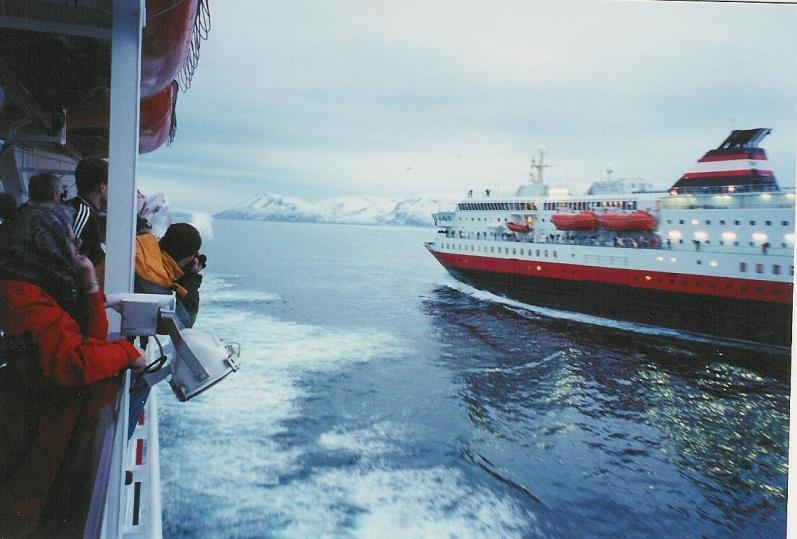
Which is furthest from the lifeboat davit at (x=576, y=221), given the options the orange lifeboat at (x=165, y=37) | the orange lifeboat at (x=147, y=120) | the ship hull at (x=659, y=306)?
the orange lifeboat at (x=165, y=37)

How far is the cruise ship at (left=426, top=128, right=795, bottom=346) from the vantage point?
6.76 metres

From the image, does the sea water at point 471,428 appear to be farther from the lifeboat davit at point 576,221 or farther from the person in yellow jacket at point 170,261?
the person in yellow jacket at point 170,261

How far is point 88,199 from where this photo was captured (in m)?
0.89

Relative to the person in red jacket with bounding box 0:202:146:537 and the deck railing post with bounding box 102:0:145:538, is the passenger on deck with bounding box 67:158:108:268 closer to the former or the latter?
the deck railing post with bounding box 102:0:145:538

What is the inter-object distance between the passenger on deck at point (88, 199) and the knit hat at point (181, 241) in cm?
12

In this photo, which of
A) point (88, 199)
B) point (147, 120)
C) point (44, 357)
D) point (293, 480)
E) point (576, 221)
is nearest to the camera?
point (44, 357)

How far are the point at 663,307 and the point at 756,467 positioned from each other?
297cm

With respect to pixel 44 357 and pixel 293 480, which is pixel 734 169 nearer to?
pixel 293 480

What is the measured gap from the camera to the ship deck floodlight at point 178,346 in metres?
0.68

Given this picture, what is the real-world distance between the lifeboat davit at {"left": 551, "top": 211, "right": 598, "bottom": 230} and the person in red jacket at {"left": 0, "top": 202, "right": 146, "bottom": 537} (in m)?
8.53

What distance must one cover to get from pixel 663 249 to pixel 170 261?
7683mm

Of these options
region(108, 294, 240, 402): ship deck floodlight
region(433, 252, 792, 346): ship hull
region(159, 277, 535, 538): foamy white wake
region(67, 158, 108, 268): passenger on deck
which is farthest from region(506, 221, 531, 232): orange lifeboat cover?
region(108, 294, 240, 402): ship deck floodlight

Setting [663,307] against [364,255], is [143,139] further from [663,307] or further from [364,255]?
[364,255]

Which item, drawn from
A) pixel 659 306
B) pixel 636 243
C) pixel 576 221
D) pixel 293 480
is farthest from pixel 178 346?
pixel 576 221
